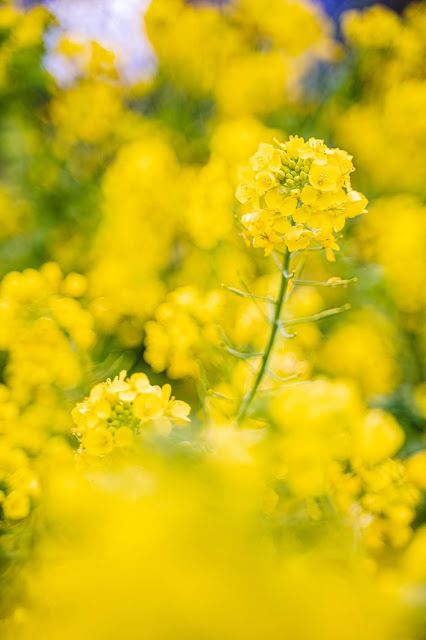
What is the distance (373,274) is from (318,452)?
941 millimetres

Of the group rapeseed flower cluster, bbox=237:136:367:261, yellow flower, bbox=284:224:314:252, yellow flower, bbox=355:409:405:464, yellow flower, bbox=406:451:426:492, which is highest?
rapeseed flower cluster, bbox=237:136:367:261

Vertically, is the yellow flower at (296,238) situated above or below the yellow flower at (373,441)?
above

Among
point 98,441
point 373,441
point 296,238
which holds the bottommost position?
point 373,441

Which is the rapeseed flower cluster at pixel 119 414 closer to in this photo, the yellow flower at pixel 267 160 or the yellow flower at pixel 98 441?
the yellow flower at pixel 98 441

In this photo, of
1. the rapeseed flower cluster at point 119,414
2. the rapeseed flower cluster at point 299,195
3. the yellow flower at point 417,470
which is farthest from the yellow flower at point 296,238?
the yellow flower at point 417,470

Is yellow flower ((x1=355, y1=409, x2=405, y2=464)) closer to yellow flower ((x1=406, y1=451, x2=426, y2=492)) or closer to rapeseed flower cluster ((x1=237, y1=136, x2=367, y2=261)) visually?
yellow flower ((x1=406, y1=451, x2=426, y2=492))

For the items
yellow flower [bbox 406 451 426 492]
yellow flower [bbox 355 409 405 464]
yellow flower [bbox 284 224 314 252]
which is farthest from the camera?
yellow flower [bbox 406 451 426 492]

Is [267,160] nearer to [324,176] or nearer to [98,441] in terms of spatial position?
[324,176]

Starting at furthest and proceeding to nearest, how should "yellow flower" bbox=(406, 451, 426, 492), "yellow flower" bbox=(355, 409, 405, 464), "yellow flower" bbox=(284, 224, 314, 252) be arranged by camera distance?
"yellow flower" bbox=(406, 451, 426, 492) < "yellow flower" bbox=(355, 409, 405, 464) < "yellow flower" bbox=(284, 224, 314, 252)

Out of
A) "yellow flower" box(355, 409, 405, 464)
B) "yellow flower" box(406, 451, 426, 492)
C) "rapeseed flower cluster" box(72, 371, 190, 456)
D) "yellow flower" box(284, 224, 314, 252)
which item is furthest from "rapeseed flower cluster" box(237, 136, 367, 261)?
"yellow flower" box(406, 451, 426, 492)

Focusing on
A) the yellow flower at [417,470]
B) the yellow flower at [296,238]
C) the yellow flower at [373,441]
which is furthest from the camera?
the yellow flower at [417,470]

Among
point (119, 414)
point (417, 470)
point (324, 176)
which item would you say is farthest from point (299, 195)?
point (417, 470)

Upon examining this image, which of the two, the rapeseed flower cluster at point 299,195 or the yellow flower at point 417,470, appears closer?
the rapeseed flower cluster at point 299,195

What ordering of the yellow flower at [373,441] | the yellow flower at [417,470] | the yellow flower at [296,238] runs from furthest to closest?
the yellow flower at [417,470]
the yellow flower at [373,441]
the yellow flower at [296,238]
